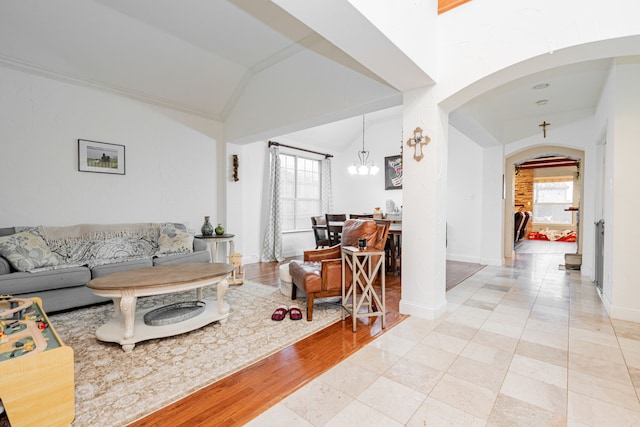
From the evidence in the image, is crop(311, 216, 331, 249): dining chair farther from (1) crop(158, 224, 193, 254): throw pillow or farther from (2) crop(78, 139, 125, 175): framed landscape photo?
(2) crop(78, 139, 125, 175): framed landscape photo

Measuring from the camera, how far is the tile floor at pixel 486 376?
1.48m

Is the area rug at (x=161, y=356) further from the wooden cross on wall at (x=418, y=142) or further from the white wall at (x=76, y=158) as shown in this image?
the wooden cross on wall at (x=418, y=142)

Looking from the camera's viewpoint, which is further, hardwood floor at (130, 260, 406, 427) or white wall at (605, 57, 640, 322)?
white wall at (605, 57, 640, 322)

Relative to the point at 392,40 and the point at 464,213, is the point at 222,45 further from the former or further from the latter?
the point at 464,213

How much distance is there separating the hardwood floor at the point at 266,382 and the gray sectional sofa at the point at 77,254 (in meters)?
2.23

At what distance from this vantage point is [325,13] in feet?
5.65

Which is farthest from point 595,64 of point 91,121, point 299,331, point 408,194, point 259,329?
point 91,121

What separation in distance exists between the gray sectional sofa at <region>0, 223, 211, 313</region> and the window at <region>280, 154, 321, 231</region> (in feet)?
8.52

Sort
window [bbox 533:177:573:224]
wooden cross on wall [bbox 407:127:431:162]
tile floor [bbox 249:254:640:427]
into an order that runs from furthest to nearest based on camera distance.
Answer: window [bbox 533:177:573:224] → wooden cross on wall [bbox 407:127:431:162] → tile floor [bbox 249:254:640:427]

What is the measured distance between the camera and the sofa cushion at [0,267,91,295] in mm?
2604

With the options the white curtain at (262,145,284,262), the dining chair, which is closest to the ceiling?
the white curtain at (262,145,284,262)

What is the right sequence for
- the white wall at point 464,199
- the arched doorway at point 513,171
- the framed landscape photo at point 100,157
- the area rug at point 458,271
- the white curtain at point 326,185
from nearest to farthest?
1. the framed landscape photo at point 100,157
2. the area rug at point 458,271
3. the arched doorway at point 513,171
4. the white wall at point 464,199
5. the white curtain at point 326,185

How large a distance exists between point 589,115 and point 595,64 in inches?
88.8

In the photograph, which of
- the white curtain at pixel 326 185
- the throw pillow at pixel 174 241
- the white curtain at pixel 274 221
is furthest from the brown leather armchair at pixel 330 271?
the white curtain at pixel 326 185
